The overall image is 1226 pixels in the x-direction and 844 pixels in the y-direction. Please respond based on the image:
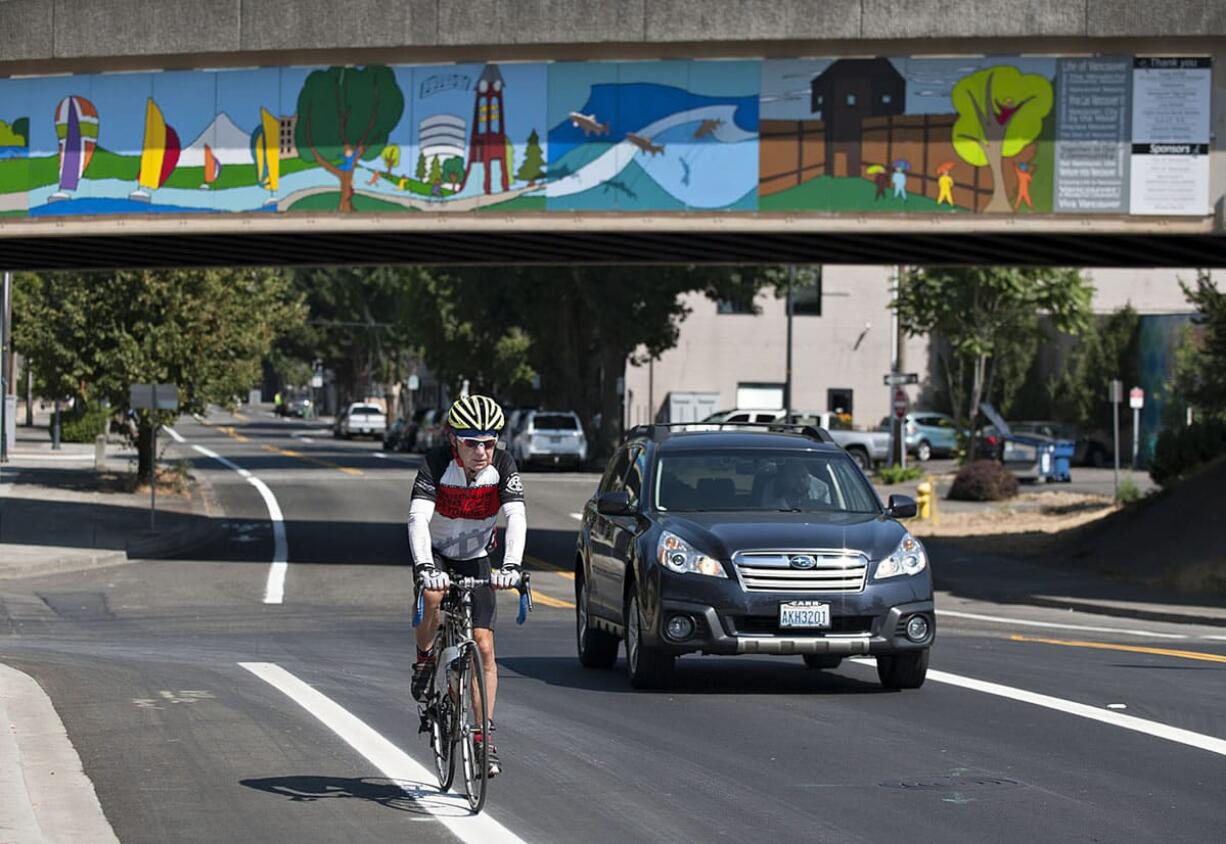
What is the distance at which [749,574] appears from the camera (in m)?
13.5

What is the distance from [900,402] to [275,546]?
2270 centimetres

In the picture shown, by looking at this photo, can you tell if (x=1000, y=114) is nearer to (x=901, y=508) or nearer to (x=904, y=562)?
(x=901, y=508)

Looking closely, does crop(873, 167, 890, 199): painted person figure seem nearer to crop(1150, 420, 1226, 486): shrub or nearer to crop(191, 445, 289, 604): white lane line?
crop(1150, 420, 1226, 486): shrub

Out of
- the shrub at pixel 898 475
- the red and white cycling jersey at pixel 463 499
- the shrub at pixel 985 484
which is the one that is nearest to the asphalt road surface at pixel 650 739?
the red and white cycling jersey at pixel 463 499

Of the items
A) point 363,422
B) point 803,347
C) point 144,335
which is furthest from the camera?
point 363,422

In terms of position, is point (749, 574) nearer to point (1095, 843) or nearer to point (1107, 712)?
point (1107, 712)

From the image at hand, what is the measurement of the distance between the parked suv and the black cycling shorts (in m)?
4.48

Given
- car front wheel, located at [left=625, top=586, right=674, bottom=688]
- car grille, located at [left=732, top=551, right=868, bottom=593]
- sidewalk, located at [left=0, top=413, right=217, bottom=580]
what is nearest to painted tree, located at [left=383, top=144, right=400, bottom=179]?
sidewalk, located at [left=0, top=413, right=217, bottom=580]

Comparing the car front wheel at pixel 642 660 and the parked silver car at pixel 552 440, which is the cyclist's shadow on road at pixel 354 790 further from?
the parked silver car at pixel 552 440

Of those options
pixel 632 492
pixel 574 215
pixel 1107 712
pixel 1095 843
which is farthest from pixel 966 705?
pixel 574 215

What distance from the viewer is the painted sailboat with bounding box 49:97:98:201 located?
2931 centimetres

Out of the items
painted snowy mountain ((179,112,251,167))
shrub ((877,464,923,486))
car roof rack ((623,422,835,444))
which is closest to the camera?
car roof rack ((623,422,835,444))

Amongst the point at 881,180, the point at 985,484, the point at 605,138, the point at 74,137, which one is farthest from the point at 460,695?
the point at 985,484

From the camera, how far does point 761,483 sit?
580 inches
